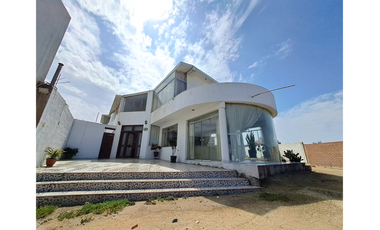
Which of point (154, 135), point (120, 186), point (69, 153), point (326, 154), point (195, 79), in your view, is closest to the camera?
point (120, 186)

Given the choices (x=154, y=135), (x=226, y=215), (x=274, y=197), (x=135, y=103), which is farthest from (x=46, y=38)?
(x=135, y=103)

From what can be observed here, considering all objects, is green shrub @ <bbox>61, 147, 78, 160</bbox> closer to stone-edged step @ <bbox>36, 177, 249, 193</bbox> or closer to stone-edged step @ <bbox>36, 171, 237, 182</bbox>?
stone-edged step @ <bbox>36, 171, 237, 182</bbox>

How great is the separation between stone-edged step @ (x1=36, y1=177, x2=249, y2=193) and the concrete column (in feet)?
4.35

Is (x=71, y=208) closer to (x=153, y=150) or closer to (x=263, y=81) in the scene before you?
(x=153, y=150)

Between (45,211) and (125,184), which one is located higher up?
(125,184)

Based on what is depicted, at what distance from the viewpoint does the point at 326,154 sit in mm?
9703

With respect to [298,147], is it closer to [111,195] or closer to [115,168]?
[115,168]

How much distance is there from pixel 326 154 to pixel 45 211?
15.2m

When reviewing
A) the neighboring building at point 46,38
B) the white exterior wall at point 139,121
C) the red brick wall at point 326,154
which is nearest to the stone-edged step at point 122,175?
the neighboring building at point 46,38

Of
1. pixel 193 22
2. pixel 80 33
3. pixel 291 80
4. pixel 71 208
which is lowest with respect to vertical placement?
pixel 71 208

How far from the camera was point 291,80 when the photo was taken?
5016mm
